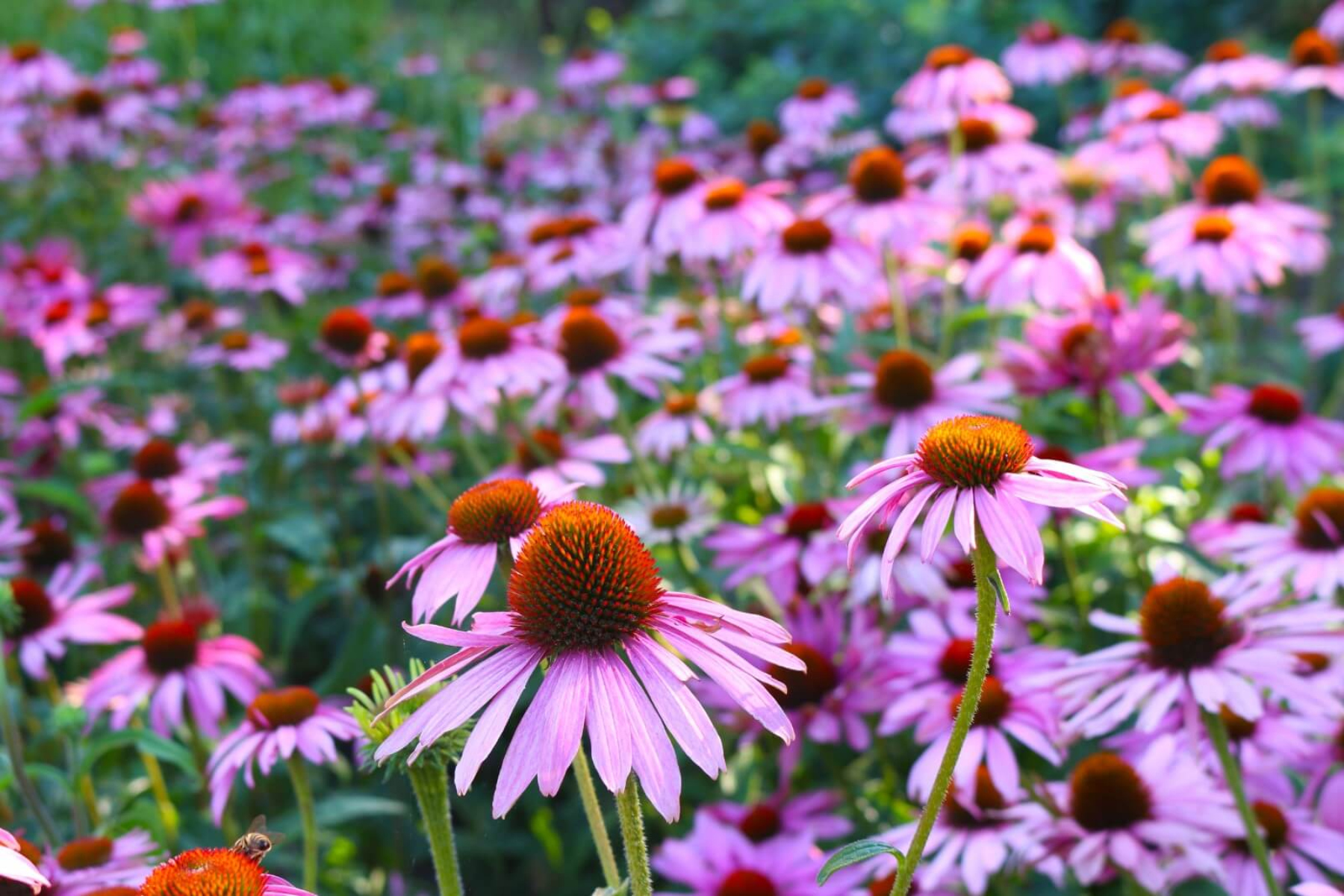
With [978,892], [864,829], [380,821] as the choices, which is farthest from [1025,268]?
[380,821]

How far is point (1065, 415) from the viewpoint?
2654mm

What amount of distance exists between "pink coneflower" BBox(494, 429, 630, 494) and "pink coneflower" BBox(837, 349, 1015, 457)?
0.40 metres

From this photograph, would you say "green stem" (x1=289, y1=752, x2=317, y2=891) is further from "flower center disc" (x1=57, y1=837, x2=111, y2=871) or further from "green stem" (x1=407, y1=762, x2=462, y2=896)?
"green stem" (x1=407, y1=762, x2=462, y2=896)

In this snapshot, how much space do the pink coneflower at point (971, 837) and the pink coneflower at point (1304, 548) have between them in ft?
1.39

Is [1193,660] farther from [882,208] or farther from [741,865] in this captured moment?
[882,208]

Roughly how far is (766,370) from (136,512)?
1.18 m

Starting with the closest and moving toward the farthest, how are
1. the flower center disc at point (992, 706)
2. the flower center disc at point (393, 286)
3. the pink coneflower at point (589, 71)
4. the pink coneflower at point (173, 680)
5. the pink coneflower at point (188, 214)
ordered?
the flower center disc at point (992, 706) < the pink coneflower at point (173, 680) < the flower center disc at point (393, 286) < the pink coneflower at point (188, 214) < the pink coneflower at point (589, 71)

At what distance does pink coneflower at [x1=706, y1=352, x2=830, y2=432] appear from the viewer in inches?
80.7

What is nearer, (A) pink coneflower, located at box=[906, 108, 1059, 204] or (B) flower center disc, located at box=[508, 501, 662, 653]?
(B) flower center disc, located at box=[508, 501, 662, 653]

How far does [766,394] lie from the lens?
2105 millimetres

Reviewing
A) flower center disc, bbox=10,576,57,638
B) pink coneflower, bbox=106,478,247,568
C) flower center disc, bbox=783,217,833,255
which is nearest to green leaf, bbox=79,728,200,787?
flower center disc, bbox=10,576,57,638

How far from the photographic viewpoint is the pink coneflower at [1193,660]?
1.16m

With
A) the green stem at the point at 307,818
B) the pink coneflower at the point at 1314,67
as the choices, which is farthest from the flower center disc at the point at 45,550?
the pink coneflower at the point at 1314,67

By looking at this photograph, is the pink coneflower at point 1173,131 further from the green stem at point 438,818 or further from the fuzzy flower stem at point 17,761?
the fuzzy flower stem at point 17,761
